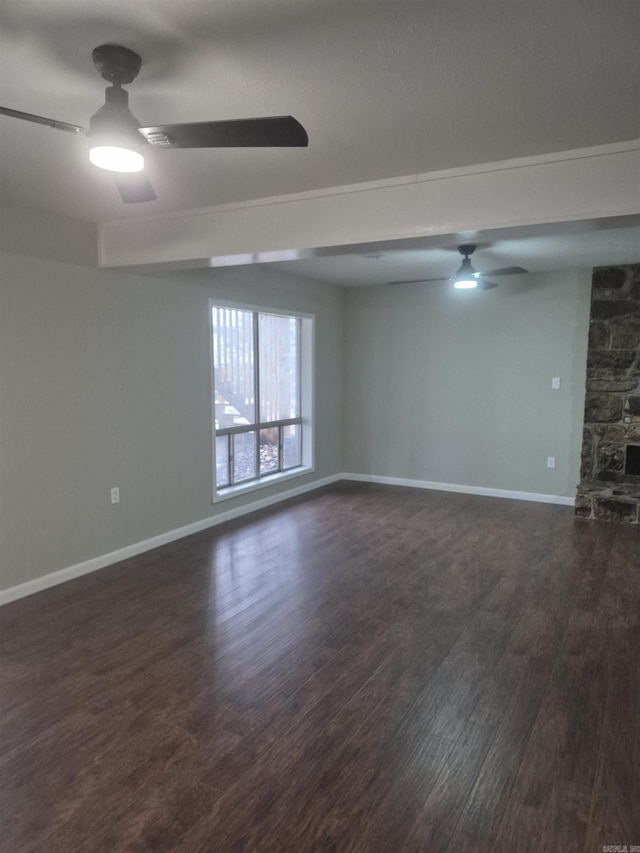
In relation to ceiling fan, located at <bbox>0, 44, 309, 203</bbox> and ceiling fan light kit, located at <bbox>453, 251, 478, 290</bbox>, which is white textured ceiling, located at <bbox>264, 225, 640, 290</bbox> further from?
ceiling fan, located at <bbox>0, 44, 309, 203</bbox>

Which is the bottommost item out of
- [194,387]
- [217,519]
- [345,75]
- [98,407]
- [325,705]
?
[325,705]

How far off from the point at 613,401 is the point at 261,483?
141 inches

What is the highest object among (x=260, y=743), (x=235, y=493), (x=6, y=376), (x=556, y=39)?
(x=556, y=39)

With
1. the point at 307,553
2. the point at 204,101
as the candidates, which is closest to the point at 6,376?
the point at 204,101

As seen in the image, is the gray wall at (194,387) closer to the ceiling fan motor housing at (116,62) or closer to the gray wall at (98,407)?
the gray wall at (98,407)

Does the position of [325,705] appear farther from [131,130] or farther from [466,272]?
[466,272]

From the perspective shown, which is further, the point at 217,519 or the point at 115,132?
the point at 217,519

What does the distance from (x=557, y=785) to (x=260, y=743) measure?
1.10 meters

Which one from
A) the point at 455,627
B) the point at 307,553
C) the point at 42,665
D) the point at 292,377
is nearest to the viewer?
the point at 42,665

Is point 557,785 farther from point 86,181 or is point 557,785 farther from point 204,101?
point 86,181

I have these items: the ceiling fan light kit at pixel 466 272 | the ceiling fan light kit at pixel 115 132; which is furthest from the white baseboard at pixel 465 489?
the ceiling fan light kit at pixel 115 132

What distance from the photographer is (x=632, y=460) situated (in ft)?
17.2

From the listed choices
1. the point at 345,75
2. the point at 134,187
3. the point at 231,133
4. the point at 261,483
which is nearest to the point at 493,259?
the point at 261,483

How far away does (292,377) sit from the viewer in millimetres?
6281
